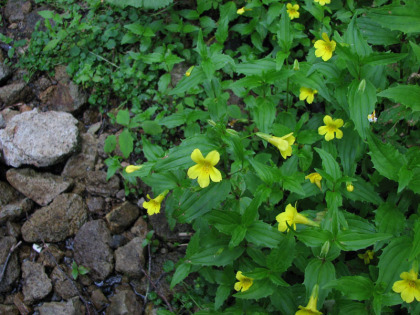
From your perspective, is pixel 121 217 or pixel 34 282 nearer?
pixel 34 282

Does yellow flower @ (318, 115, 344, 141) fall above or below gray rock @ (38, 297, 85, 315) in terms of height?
above

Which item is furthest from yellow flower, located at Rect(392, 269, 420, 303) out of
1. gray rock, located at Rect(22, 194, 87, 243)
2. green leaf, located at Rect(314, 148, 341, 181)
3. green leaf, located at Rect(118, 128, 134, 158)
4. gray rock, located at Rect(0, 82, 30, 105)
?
gray rock, located at Rect(0, 82, 30, 105)

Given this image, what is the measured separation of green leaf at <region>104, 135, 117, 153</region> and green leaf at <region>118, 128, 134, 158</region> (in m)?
0.12

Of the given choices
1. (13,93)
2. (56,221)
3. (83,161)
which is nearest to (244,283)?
(56,221)

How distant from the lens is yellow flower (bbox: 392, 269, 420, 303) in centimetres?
220

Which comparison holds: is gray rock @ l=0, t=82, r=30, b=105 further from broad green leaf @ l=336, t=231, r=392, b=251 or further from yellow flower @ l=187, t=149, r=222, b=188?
broad green leaf @ l=336, t=231, r=392, b=251

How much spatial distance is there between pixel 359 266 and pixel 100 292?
2.38 m

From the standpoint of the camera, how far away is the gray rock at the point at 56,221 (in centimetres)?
371

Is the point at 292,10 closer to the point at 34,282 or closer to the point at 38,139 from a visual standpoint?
the point at 38,139

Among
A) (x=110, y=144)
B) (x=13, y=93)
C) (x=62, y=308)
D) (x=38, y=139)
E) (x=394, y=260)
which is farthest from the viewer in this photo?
(x=13, y=93)

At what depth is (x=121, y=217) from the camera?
3.84 meters

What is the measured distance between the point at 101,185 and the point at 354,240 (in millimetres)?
2727

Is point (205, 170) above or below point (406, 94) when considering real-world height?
below

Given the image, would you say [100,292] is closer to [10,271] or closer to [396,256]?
[10,271]
